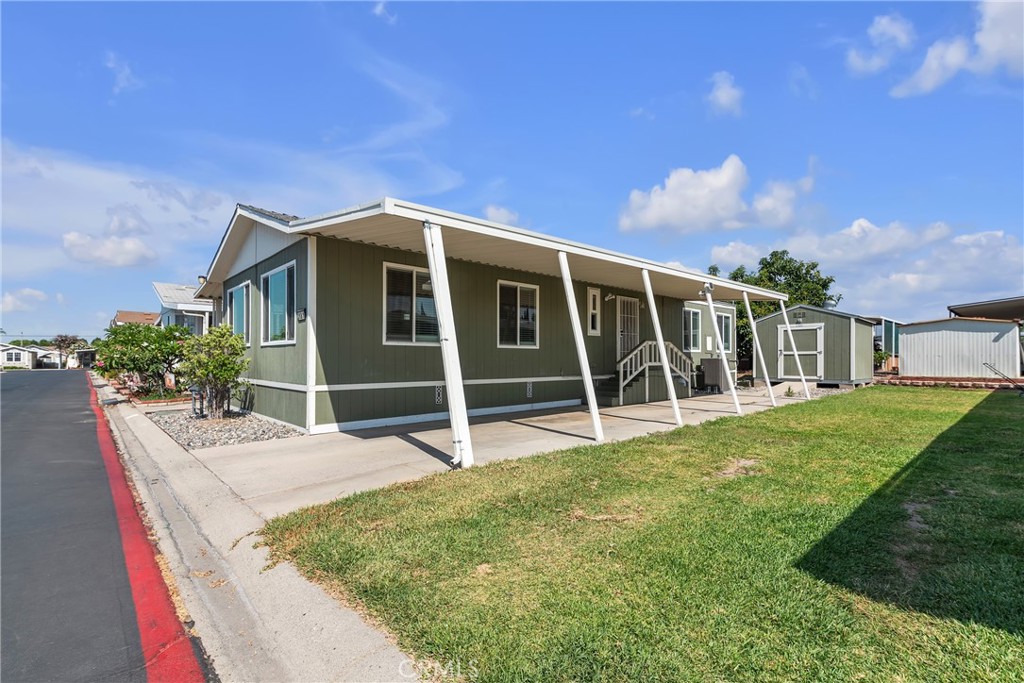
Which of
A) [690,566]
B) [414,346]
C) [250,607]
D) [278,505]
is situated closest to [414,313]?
[414,346]

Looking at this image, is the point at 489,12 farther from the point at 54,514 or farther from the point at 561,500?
the point at 54,514

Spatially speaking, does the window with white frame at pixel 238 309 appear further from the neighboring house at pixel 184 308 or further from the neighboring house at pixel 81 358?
the neighboring house at pixel 81 358

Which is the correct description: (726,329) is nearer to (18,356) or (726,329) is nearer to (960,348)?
(960,348)

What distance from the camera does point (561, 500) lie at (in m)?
4.33

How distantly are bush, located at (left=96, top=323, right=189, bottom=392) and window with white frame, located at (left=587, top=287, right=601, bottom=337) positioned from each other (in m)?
10.9

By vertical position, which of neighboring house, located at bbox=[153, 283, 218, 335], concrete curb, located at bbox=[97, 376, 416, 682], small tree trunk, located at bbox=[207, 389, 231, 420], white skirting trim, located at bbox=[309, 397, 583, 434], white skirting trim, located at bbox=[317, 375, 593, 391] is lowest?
concrete curb, located at bbox=[97, 376, 416, 682]

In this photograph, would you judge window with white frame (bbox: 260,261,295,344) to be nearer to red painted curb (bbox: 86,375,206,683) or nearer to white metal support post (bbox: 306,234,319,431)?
white metal support post (bbox: 306,234,319,431)

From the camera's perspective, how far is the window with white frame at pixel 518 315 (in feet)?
34.2

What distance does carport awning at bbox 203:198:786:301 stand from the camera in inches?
243

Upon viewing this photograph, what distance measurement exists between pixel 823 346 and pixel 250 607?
19.4 metres

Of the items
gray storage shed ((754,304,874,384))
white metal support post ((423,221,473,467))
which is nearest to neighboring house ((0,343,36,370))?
white metal support post ((423,221,473,467))

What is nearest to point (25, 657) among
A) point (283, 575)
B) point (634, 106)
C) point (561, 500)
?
point (283, 575)

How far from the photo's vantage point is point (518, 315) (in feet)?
35.2

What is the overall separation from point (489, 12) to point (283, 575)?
9.92 meters
